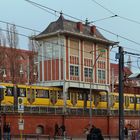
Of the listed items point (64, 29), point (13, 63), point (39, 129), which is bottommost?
point (39, 129)

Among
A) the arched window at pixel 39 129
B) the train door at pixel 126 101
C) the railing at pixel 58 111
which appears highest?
the train door at pixel 126 101

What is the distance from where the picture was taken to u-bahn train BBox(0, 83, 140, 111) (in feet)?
169

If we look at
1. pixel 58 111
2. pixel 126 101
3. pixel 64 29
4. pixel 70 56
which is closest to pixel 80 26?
pixel 64 29

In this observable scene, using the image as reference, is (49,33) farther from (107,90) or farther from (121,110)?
(121,110)

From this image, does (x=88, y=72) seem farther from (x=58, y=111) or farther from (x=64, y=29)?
(x=58, y=111)

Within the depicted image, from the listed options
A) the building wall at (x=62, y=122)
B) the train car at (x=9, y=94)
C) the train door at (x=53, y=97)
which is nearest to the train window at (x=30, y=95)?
the building wall at (x=62, y=122)

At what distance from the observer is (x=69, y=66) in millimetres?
61781

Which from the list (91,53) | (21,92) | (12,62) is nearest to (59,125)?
(21,92)

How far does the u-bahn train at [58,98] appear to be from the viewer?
169 feet

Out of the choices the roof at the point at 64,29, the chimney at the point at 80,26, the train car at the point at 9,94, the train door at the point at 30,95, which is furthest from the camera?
the chimney at the point at 80,26

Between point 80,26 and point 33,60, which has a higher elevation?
point 80,26

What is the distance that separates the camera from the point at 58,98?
60406 mm

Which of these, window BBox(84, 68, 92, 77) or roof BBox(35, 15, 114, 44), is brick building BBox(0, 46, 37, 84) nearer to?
roof BBox(35, 15, 114, 44)

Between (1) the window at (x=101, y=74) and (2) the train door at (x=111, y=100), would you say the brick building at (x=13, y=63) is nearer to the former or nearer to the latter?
(1) the window at (x=101, y=74)
